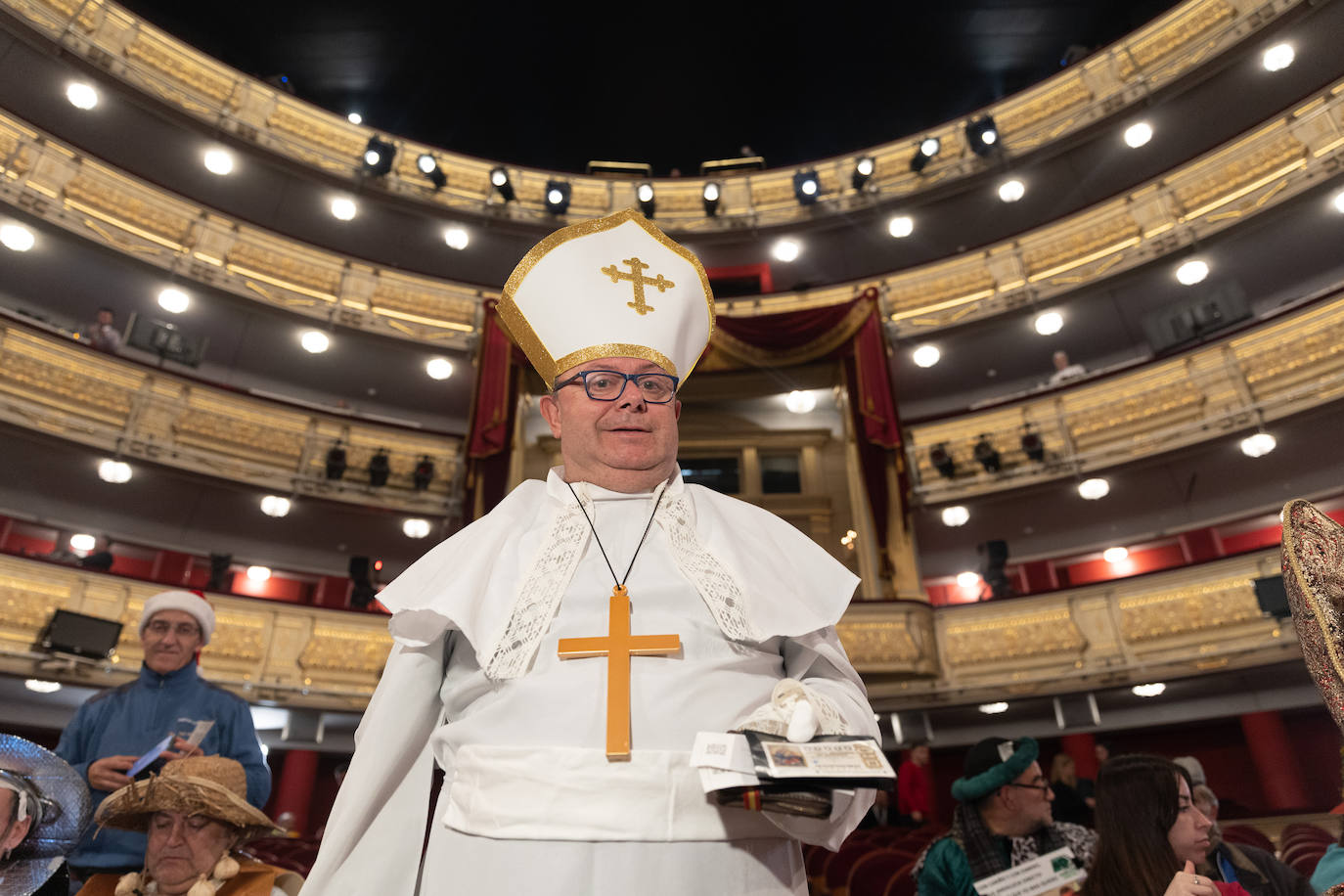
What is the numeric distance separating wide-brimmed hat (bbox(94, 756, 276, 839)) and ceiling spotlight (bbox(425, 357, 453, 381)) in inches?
451

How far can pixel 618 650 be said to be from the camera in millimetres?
1485

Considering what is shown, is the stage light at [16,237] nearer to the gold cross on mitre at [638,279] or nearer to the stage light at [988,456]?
the gold cross on mitre at [638,279]

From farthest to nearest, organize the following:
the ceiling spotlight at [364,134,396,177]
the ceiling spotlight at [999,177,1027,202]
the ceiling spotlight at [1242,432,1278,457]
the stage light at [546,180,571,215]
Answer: the stage light at [546,180,571,215]
the ceiling spotlight at [364,134,396,177]
the ceiling spotlight at [999,177,1027,202]
the ceiling spotlight at [1242,432,1278,457]

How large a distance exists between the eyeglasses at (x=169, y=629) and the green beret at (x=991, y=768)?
2.91 m

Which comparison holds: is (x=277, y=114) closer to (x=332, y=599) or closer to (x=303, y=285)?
(x=303, y=285)

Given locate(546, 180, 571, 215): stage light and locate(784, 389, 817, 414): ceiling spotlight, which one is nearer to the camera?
locate(784, 389, 817, 414): ceiling spotlight

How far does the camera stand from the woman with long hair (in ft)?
6.90

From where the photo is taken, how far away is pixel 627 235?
205cm

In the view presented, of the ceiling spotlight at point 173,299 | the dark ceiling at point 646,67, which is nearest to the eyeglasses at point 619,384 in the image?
the ceiling spotlight at point 173,299

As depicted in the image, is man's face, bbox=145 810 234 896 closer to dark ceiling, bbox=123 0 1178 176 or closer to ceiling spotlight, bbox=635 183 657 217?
ceiling spotlight, bbox=635 183 657 217

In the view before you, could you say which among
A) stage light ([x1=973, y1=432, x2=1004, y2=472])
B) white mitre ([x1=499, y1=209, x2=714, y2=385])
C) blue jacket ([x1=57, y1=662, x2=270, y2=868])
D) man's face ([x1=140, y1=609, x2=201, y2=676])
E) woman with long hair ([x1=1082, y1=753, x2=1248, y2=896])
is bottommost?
woman with long hair ([x1=1082, y1=753, x2=1248, y2=896])

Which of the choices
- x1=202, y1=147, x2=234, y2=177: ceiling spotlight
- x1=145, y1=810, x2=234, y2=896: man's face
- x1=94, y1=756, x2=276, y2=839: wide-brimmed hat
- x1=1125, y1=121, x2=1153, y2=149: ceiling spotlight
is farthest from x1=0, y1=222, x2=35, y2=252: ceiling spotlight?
x1=1125, y1=121, x2=1153, y2=149: ceiling spotlight

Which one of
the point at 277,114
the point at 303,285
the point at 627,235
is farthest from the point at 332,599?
the point at 627,235

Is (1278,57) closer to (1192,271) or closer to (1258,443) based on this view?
(1192,271)
